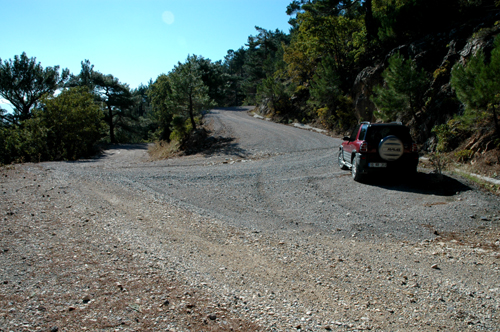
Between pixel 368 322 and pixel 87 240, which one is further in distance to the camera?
pixel 87 240

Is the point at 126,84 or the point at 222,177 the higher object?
the point at 126,84

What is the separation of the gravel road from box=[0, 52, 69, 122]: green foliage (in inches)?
1336

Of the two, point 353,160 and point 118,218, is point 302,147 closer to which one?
point 353,160

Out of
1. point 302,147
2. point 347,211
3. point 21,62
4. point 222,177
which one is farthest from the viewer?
point 21,62

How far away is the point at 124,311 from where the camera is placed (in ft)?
10.7

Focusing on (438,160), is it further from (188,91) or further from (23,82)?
(23,82)

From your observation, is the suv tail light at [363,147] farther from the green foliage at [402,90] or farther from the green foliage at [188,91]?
the green foliage at [188,91]

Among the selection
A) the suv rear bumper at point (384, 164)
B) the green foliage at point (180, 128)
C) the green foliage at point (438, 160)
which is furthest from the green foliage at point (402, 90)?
the green foliage at point (180, 128)

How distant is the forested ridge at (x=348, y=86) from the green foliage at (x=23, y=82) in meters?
0.11

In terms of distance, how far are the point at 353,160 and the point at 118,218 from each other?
7589 millimetres

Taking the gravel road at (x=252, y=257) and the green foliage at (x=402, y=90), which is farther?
the green foliage at (x=402, y=90)

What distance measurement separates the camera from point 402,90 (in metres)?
14.6

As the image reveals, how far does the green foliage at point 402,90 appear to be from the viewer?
1434 cm

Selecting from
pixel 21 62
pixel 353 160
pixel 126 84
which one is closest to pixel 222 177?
pixel 353 160
